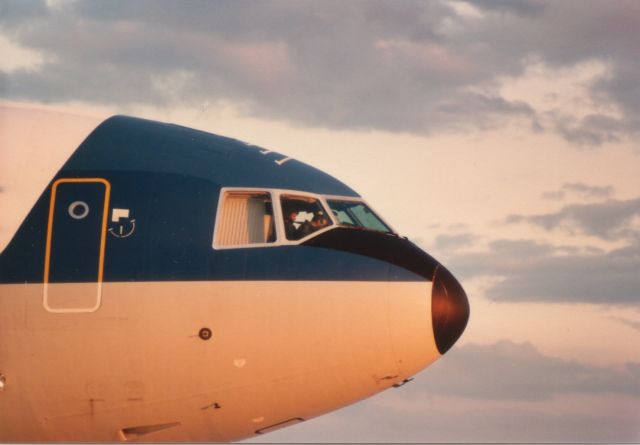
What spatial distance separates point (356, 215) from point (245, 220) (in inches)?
70.1

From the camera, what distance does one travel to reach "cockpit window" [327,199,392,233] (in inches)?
698

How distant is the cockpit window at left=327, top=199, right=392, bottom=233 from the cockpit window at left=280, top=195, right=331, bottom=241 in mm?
240

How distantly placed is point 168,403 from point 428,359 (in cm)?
376

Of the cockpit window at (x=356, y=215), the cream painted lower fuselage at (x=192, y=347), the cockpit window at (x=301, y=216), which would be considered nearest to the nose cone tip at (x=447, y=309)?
the cream painted lower fuselage at (x=192, y=347)

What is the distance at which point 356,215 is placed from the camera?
18.0 metres

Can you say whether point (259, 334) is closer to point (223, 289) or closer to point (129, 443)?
point (223, 289)

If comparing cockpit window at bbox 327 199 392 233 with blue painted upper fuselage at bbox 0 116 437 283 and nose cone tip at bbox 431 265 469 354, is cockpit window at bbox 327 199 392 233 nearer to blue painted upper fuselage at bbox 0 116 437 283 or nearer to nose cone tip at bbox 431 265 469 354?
blue painted upper fuselage at bbox 0 116 437 283

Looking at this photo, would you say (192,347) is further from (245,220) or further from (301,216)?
(301,216)

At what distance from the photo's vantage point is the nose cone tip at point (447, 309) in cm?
1681

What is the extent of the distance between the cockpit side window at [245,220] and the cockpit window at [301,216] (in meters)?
0.23

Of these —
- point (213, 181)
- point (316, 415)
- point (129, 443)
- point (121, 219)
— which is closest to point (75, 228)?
point (121, 219)

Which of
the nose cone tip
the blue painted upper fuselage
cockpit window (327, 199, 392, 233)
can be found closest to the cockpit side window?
the blue painted upper fuselage

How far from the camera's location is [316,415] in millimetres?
17469

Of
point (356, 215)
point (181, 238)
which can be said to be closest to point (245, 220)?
point (181, 238)
